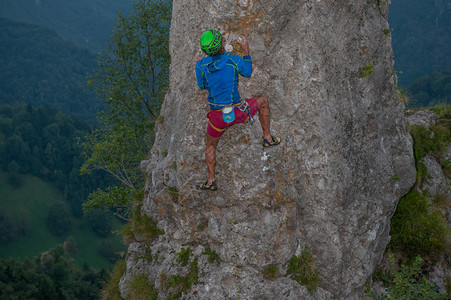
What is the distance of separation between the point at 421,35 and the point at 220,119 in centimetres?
15977

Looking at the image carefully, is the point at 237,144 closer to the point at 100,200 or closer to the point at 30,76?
the point at 100,200

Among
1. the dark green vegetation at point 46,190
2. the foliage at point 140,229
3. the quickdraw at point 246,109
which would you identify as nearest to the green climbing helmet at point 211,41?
the quickdraw at point 246,109

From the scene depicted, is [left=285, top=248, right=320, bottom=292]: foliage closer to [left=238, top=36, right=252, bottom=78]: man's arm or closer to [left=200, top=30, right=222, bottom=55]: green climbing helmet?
[left=238, top=36, right=252, bottom=78]: man's arm

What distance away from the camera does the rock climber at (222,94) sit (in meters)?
6.77

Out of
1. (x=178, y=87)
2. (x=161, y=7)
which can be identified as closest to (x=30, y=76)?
(x=161, y=7)

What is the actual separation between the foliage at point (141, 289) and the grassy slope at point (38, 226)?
9029 cm

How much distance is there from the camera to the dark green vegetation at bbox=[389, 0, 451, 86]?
424ft

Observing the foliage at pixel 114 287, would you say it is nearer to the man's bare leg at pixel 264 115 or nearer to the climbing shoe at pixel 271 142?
the climbing shoe at pixel 271 142

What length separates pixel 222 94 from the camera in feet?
23.0

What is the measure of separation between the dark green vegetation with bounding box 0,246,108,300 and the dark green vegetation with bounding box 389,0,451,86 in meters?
118

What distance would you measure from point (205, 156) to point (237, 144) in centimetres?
76

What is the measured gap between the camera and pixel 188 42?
8.26 m

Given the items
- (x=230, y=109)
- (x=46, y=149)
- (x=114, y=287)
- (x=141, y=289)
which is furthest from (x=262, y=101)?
(x=46, y=149)

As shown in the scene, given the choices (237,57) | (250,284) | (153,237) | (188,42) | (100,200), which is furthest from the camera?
(100,200)
